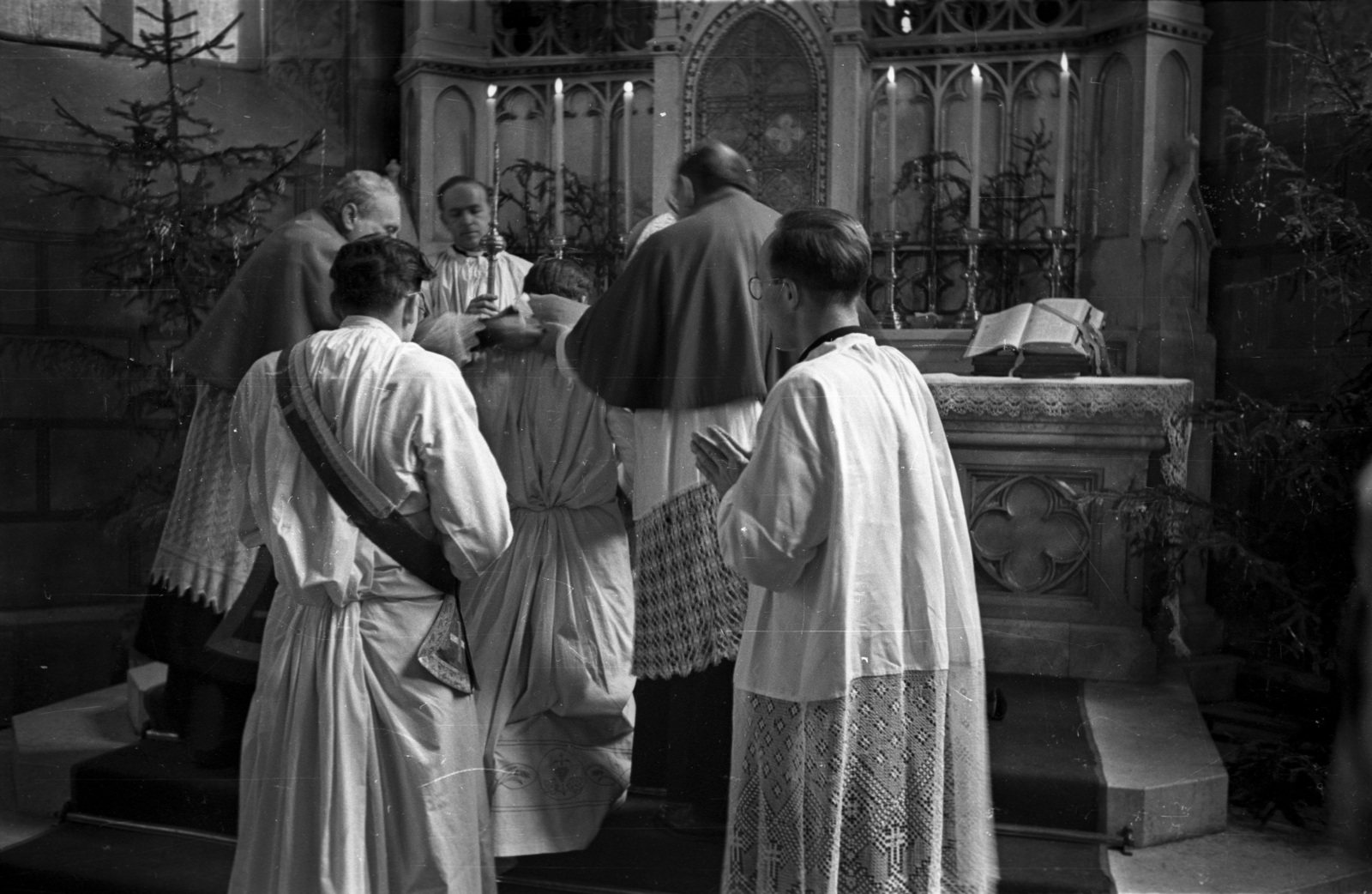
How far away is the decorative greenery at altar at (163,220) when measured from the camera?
9.56ft

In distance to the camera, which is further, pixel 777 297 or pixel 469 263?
pixel 469 263

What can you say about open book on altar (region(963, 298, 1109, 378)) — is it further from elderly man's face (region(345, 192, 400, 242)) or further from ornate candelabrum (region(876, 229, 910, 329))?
elderly man's face (region(345, 192, 400, 242))

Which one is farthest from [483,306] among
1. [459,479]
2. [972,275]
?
[972,275]

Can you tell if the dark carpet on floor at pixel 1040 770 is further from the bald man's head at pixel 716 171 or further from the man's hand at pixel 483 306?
the man's hand at pixel 483 306

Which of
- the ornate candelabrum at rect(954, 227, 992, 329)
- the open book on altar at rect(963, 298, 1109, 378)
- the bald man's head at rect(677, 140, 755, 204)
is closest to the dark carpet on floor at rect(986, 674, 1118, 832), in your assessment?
the open book on altar at rect(963, 298, 1109, 378)

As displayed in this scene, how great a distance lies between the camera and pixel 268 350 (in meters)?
2.79

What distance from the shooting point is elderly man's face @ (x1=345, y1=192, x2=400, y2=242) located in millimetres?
2816

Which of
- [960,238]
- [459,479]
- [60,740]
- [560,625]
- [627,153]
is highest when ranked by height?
[627,153]

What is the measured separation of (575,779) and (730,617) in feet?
1.77

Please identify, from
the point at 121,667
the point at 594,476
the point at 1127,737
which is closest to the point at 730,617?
the point at 594,476

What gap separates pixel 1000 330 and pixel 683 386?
31.3 inches

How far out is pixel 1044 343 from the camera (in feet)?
9.53

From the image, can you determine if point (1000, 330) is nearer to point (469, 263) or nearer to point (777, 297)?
point (777, 297)

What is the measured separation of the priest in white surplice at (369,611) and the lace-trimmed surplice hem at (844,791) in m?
0.67
